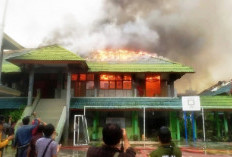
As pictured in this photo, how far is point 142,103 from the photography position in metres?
19.9

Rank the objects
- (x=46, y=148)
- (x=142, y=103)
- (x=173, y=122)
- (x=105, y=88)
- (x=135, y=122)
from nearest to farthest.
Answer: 1. (x=46, y=148)
2. (x=142, y=103)
3. (x=135, y=122)
4. (x=173, y=122)
5. (x=105, y=88)

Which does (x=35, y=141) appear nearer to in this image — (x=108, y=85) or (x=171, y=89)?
Result: (x=108, y=85)

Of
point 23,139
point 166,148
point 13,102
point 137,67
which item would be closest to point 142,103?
point 137,67

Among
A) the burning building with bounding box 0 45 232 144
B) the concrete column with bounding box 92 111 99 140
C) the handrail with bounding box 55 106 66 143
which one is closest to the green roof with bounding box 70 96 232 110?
the burning building with bounding box 0 45 232 144

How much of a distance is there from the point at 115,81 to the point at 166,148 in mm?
18808

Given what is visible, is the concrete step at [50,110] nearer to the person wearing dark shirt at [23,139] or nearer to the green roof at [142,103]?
the green roof at [142,103]

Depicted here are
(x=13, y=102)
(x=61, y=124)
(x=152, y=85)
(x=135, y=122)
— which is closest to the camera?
(x=61, y=124)

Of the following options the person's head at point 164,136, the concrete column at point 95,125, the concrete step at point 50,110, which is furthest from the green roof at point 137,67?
the person's head at point 164,136

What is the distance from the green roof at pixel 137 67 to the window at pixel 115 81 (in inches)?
40.3

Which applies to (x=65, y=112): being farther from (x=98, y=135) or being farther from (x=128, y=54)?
(x=128, y=54)

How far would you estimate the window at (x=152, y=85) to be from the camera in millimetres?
22750

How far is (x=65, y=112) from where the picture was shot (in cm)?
1806

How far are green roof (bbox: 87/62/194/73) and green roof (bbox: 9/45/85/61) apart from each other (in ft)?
10.2

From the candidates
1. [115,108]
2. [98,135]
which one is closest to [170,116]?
[115,108]
